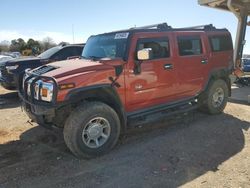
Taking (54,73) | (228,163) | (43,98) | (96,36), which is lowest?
(228,163)

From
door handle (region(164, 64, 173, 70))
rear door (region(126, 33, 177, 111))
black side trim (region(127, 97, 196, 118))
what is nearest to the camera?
rear door (region(126, 33, 177, 111))

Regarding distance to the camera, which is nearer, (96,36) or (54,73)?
(54,73)

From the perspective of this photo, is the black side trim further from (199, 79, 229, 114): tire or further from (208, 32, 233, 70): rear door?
(208, 32, 233, 70): rear door

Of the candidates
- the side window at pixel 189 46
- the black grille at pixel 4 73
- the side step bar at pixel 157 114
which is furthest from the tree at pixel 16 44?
the side step bar at pixel 157 114

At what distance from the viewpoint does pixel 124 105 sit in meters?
5.28

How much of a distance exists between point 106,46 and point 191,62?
1.94 m

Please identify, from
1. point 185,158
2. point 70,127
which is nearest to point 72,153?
point 70,127

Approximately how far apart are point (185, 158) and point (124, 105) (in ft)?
4.60

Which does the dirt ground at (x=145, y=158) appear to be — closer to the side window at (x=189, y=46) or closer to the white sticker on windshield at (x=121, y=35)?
the side window at (x=189, y=46)

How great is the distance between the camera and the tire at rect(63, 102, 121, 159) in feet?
15.1

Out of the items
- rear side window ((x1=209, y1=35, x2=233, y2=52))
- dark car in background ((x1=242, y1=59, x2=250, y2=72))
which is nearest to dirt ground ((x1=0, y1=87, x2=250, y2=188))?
rear side window ((x1=209, y1=35, x2=233, y2=52))

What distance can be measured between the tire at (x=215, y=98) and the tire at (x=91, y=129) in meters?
2.87

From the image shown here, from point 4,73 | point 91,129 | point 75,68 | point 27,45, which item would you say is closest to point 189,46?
point 75,68

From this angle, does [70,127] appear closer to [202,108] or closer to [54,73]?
[54,73]
